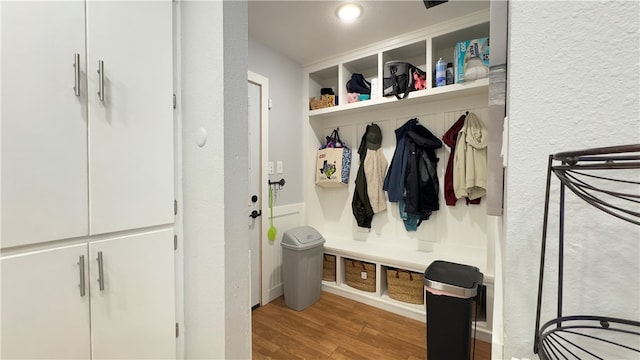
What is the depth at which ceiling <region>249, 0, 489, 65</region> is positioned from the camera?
6.17 ft

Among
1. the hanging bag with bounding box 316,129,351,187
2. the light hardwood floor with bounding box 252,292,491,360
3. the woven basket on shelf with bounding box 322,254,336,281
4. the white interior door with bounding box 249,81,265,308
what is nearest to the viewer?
the light hardwood floor with bounding box 252,292,491,360

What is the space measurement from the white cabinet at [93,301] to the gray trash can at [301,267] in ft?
4.04

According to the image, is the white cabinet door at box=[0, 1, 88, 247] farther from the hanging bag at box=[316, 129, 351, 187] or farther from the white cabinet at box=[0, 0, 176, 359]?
the hanging bag at box=[316, 129, 351, 187]

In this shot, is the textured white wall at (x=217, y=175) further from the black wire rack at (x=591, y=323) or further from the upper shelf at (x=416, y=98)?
the upper shelf at (x=416, y=98)

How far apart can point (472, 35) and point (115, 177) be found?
104 inches

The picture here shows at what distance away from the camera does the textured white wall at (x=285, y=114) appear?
244 cm

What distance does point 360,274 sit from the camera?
2.49m

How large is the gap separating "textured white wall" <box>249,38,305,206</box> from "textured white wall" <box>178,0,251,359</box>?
1.33 metres

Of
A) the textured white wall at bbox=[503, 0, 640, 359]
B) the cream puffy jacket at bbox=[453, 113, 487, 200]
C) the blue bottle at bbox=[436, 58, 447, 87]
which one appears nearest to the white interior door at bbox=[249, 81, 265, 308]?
Answer: the blue bottle at bbox=[436, 58, 447, 87]

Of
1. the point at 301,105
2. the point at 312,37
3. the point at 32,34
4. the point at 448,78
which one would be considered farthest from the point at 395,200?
the point at 32,34

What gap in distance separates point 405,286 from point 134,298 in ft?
6.45

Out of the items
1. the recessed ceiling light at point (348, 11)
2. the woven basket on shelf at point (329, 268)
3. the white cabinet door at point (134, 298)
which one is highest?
the recessed ceiling light at point (348, 11)

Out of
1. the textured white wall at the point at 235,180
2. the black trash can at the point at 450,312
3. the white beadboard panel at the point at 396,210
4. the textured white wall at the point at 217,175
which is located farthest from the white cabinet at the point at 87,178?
the white beadboard panel at the point at 396,210

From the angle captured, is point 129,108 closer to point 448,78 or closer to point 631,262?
point 631,262
